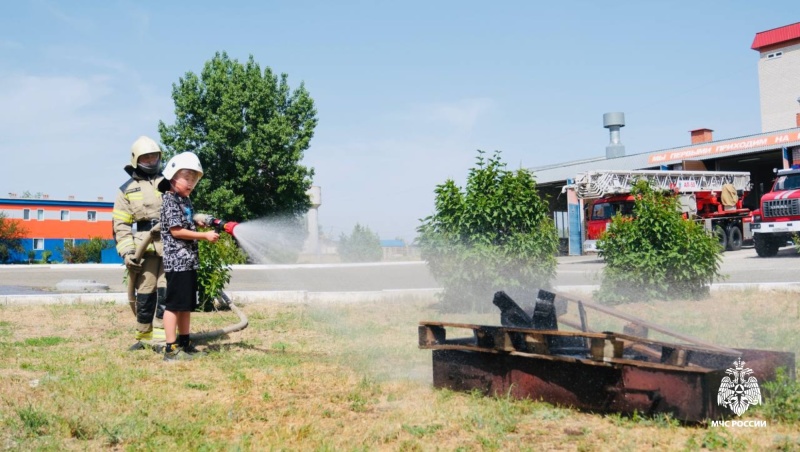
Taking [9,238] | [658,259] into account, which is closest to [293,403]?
[658,259]

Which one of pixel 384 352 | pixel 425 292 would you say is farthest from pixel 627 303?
pixel 384 352

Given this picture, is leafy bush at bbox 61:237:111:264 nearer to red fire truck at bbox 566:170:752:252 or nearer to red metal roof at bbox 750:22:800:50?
red fire truck at bbox 566:170:752:252

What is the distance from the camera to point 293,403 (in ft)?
15.8

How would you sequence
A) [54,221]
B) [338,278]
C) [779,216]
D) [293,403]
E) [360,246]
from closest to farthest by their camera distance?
1. [293,403]
2. [338,278]
3. [779,216]
4. [360,246]
5. [54,221]

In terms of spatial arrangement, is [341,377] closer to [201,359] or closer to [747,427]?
[201,359]

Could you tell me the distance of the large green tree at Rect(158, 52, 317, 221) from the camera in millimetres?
37250

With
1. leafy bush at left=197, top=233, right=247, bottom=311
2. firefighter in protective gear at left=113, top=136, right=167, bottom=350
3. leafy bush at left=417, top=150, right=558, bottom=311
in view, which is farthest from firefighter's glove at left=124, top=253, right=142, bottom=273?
leafy bush at left=417, top=150, right=558, bottom=311

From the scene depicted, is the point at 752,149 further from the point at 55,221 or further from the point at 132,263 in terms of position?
the point at 55,221

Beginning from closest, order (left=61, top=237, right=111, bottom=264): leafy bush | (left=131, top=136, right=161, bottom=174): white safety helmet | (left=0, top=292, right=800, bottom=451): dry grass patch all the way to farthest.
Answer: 1. (left=0, top=292, right=800, bottom=451): dry grass patch
2. (left=131, top=136, right=161, bottom=174): white safety helmet
3. (left=61, top=237, right=111, bottom=264): leafy bush

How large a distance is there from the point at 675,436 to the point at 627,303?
21.6 feet

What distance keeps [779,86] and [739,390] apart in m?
49.9

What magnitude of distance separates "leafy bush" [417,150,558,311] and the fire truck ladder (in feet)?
53.0

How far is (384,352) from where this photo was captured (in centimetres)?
689

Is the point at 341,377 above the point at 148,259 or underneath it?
underneath
